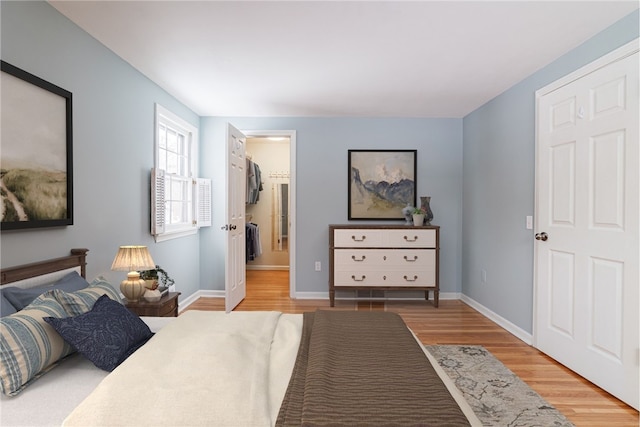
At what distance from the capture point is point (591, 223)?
2658mm

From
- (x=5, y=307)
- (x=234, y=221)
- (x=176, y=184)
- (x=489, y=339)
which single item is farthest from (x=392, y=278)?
(x=5, y=307)

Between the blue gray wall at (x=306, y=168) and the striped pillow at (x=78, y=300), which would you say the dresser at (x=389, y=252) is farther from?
the striped pillow at (x=78, y=300)

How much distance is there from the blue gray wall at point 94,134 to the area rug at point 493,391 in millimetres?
2716

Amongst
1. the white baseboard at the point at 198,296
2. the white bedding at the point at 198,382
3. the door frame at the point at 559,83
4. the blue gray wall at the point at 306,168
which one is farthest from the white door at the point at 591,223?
the white baseboard at the point at 198,296

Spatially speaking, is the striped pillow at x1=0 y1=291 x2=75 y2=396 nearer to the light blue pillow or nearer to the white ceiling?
the light blue pillow

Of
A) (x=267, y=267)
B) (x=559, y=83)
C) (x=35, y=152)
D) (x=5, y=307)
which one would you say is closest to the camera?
(x=5, y=307)

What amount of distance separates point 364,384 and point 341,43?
7.68 ft

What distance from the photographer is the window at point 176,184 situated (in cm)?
378

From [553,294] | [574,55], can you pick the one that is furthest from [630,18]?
[553,294]

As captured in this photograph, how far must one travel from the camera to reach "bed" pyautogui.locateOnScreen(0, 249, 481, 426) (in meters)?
1.18

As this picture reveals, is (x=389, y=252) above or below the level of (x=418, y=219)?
below

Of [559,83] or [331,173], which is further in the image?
[331,173]

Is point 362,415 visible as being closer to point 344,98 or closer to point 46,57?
point 46,57

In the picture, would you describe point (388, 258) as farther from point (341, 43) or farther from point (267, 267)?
point (267, 267)
